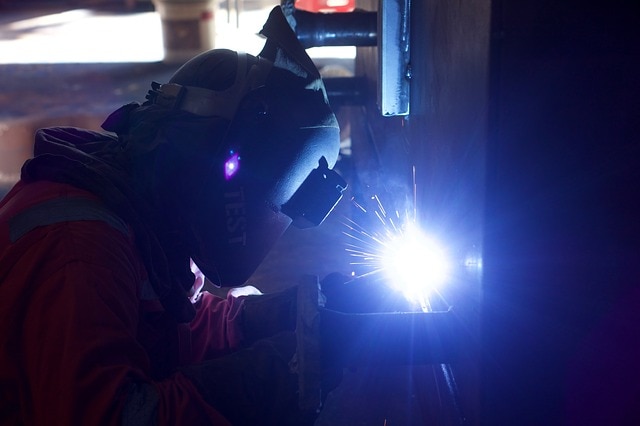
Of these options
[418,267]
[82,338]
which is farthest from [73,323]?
[418,267]

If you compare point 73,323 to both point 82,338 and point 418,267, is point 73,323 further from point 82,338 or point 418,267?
point 418,267

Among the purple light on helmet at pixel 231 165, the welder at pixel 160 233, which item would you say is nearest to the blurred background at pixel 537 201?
the welder at pixel 160 233

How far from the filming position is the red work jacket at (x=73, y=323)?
1393 mm

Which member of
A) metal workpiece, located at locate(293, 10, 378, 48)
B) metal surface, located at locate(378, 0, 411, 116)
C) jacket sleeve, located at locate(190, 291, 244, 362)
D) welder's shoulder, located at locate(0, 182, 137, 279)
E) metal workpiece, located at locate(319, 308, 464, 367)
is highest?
metal workpiece, located at locate(293, 10, 378, 48)

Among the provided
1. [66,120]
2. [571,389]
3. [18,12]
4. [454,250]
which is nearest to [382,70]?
[454,250]

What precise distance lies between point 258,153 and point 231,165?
0.27ft

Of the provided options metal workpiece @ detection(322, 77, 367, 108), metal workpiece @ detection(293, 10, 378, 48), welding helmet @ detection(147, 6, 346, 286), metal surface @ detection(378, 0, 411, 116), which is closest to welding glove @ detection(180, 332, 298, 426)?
welding helmet @ detection(147, 6, 346, 286)

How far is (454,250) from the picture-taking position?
1.63 meters

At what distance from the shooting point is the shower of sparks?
1.95 m

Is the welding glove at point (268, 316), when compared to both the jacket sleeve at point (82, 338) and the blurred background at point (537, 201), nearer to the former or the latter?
the blurred background at point (537, 201)

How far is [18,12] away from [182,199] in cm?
1310

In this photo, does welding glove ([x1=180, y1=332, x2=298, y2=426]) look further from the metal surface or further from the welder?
the metal surface

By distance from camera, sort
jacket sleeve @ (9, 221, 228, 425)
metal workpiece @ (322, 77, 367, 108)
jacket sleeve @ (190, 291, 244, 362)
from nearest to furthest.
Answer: jacket sleeve @ (9, 221, 228, 425)
jacket sleeve @ (190, 291, 244, 362)
metal workpiece @ (322, 77, 367, 108)

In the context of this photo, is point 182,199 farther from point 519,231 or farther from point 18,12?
point 18,12
